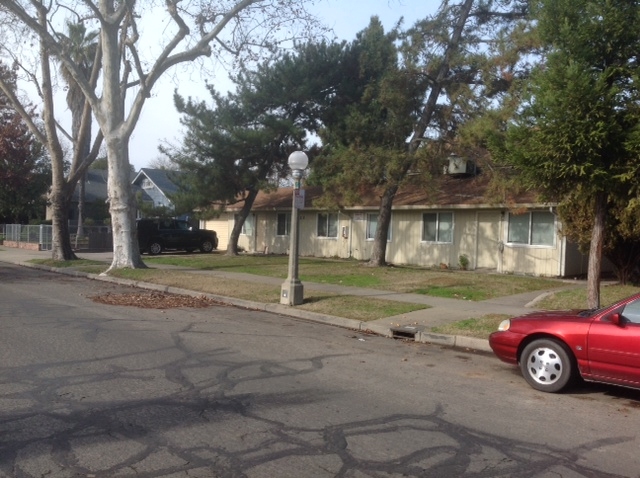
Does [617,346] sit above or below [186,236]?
below

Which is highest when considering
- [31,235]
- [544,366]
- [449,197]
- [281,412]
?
[449,197]

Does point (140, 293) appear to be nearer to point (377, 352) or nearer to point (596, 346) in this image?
point (377, 352)

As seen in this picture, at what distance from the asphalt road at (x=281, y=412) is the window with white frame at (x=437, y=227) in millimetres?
13759

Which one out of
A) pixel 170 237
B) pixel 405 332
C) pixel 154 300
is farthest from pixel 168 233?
pixel 405 332

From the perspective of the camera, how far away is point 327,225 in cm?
2906

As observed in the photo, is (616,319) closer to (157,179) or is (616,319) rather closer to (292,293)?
(292,293)

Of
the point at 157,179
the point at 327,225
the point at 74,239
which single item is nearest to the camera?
the point at 327,225

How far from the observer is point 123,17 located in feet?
66.6

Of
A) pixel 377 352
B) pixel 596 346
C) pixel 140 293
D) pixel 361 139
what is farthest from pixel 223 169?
pixel 596 346

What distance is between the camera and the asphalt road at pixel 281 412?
5020 mm

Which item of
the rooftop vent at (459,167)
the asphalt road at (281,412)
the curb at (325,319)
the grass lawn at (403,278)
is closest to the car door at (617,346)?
the asphalt road at (281,412)

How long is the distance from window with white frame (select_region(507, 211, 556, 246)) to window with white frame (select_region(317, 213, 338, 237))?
28.7ft

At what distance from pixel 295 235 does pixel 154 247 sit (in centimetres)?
1909

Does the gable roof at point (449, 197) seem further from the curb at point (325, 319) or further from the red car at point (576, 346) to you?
the red car at point (576, 346)
